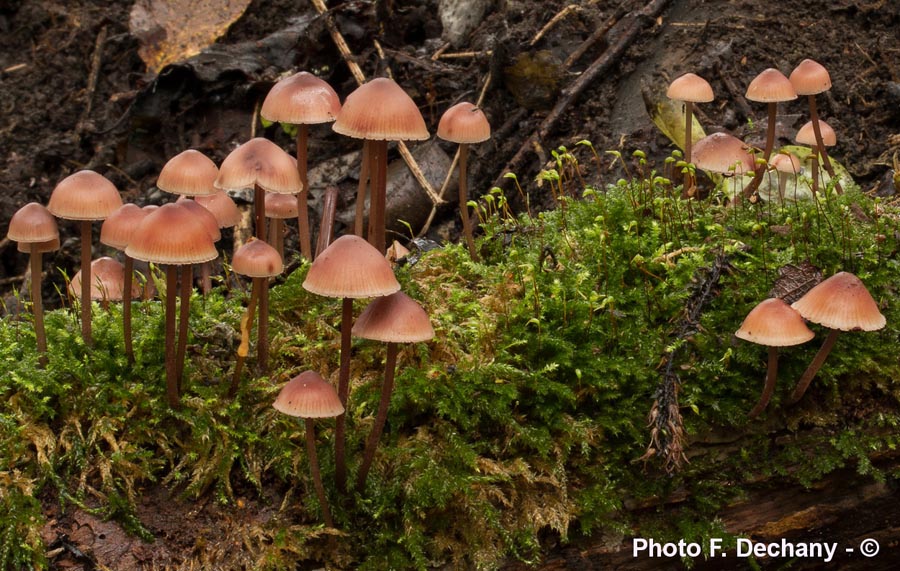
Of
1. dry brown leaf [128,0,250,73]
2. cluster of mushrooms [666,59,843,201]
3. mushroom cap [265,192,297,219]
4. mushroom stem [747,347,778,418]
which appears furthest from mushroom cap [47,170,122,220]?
dry brown leaf [128,0,250,73]

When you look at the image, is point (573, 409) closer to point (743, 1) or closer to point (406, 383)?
point (406, 383)

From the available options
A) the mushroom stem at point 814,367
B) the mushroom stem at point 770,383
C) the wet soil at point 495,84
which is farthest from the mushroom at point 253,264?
the wet soil at point 495,84

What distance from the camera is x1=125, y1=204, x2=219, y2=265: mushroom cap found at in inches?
93.2

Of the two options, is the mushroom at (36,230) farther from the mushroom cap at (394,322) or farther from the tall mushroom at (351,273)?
the mushroom cap at (394,322)

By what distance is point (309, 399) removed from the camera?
7.71 feet

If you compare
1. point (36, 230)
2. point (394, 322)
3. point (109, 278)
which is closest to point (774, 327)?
point (394, 322)

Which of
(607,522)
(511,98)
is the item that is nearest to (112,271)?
(607,522)

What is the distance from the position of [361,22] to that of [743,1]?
2819mm

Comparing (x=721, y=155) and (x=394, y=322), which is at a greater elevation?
(x=721, y=155)

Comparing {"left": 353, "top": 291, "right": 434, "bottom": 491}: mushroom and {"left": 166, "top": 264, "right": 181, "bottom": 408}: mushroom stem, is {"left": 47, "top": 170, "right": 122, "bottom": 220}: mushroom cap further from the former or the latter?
{"left": 353, "top": 291, "right": 434, "bottom": 491}: mushroom

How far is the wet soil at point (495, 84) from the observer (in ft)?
17.0

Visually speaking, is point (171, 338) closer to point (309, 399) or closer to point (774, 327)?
point (309, 399)

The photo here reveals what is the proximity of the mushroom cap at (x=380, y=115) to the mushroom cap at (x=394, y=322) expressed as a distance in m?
0.61

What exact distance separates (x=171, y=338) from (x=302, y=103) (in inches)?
37.7
